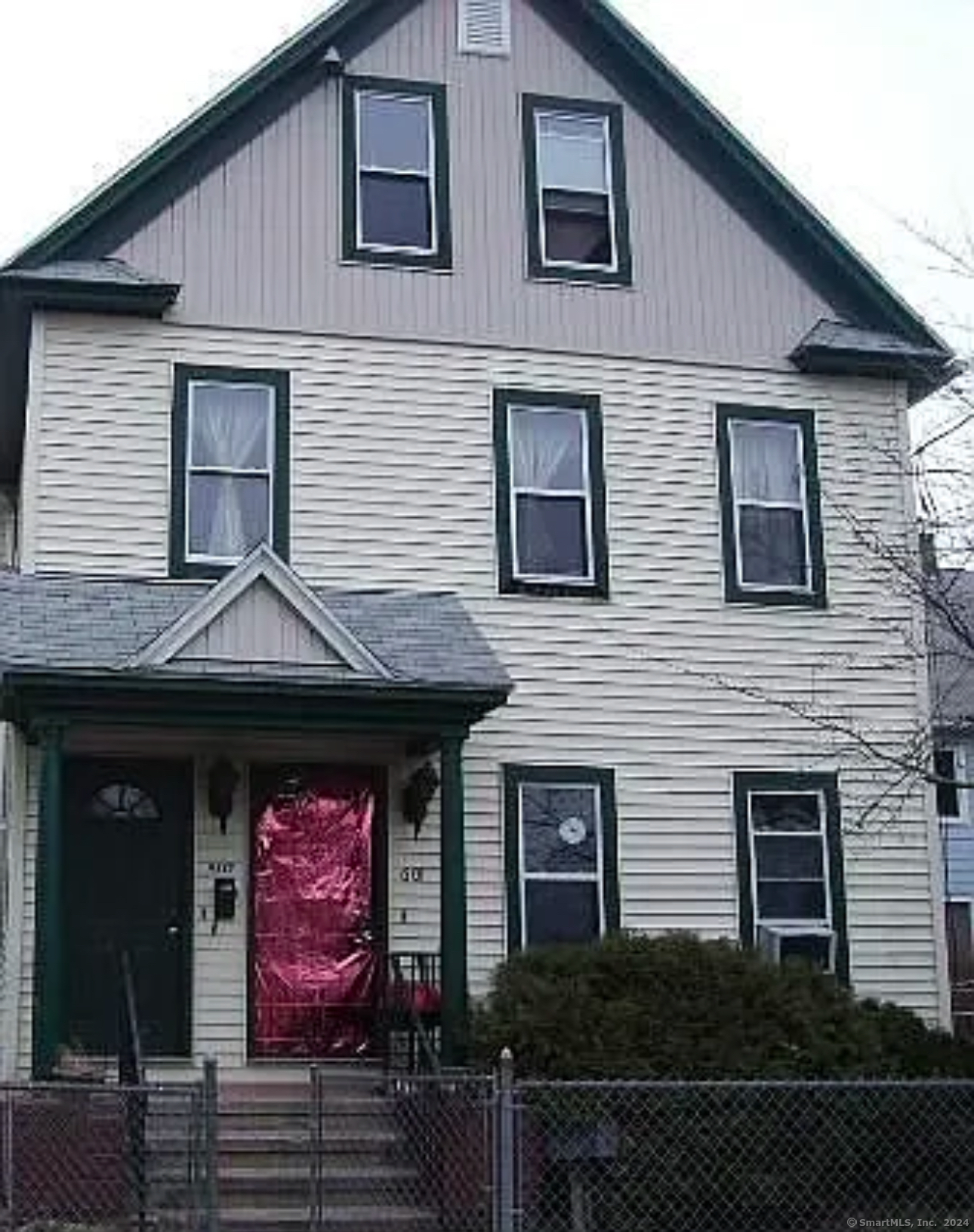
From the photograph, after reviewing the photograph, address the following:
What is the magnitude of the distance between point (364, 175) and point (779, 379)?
415 centimetres

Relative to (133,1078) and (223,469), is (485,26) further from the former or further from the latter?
(133,1078)

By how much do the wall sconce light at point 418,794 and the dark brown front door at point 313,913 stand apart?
0.94 ft

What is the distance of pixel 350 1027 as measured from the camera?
48.7 ft

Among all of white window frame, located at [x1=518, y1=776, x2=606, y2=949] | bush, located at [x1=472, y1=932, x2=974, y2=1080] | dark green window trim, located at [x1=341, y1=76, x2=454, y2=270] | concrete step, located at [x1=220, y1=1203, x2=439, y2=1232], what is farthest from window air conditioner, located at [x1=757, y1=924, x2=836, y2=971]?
dark green window trim, located at [x1=341, y1=76, x2=454, y2=270]

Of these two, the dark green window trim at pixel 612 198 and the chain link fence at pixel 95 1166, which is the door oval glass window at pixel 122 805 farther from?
the dark green window trim at pixel 612 198

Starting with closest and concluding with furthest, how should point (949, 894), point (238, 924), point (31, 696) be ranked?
point (31, 696) < point (238, 924) < point (949, 894)

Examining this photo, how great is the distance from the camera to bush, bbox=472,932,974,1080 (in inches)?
483

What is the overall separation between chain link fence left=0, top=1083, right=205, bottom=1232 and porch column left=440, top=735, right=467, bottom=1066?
2201mm

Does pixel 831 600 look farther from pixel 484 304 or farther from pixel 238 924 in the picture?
pixel 238 924

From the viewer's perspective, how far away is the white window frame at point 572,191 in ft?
54.7

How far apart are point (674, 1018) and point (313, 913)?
3.55 m

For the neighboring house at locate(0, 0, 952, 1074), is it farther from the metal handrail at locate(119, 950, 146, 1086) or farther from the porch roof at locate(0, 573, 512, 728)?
the metal handrail at locate(119, 950, 146, 1086)

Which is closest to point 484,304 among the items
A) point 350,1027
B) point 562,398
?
point 562,398

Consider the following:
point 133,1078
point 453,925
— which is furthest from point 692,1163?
point 133,1078
